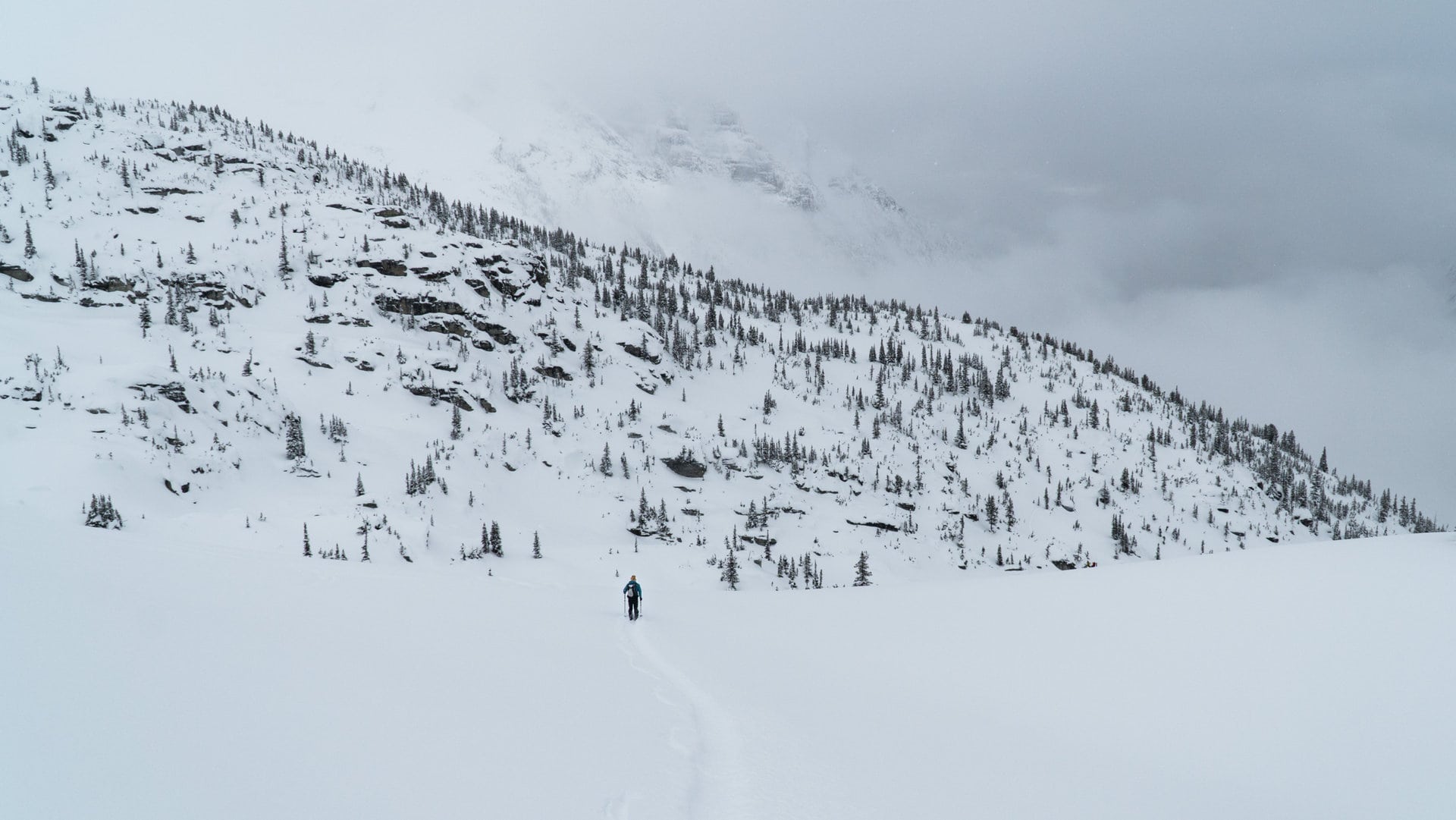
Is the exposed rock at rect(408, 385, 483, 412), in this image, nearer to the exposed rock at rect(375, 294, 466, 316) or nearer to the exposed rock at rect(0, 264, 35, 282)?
the exposed rock at rect(375, 294, 466, 316)

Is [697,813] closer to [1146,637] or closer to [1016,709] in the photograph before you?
[1016,709]

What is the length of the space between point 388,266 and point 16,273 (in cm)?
3250

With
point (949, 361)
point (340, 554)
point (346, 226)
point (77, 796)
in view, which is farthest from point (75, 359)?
point (949, 361)

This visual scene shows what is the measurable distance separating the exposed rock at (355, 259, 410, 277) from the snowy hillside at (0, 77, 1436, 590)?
31 centimetres

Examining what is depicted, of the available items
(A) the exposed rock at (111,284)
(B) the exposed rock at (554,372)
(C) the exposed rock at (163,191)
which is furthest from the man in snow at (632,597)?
(C) the exposed rock at (163,191)

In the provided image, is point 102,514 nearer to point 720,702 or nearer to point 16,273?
point 720,702

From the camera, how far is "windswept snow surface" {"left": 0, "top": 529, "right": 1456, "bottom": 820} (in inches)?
186

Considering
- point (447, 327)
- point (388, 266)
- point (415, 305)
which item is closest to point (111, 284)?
point (388, 266)

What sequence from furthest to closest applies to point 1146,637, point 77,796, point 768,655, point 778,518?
point 778,518 → point 768,655 → point 1146,637 → point 77,796

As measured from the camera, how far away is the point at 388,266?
272ft

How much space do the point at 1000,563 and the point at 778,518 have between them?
94.0 ft

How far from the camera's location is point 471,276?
89000 millimetres

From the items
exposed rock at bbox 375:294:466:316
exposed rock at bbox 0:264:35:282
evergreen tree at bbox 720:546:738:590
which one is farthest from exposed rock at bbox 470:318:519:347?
evergreen tree at bbox 720:546:738:590

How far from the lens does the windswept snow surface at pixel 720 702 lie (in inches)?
186
